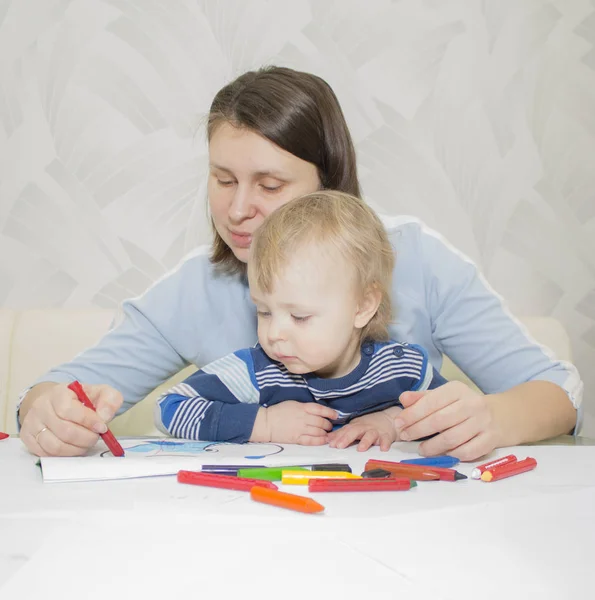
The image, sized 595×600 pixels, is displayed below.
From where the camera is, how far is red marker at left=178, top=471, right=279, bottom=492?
0.70m

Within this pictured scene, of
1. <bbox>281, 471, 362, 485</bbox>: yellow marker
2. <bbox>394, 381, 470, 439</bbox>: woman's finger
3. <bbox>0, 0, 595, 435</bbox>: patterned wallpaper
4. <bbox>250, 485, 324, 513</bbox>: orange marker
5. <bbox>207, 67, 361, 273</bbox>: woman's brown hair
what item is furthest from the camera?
<bbox>0, 0, 595, 435</bbox>: patterned wallpaper

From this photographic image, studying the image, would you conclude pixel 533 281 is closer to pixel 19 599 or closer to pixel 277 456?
pixel 277 456

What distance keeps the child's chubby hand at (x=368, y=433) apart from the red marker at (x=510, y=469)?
0.63 feet

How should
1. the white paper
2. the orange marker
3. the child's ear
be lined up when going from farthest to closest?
the child's ear, the orange marker, the white paper

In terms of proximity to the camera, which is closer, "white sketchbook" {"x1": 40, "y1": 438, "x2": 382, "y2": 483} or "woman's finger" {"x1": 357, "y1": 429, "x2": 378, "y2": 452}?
"white sketchbook" {"x1": 40, "y1": 438, "x2": 382, "y2": 483}

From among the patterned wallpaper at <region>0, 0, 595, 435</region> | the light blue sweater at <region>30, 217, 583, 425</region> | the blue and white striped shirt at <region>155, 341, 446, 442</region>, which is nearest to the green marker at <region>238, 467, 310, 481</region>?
the blue and white striped shirt at <region>155, 341, 446, 442</region>

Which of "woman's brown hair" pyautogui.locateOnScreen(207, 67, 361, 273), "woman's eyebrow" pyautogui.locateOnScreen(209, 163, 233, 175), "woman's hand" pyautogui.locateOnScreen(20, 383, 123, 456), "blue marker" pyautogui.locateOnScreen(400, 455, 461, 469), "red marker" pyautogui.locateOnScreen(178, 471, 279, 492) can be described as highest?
"woman's brown hair" pyautogui.locateOnScreen(207, 67, 361, 273)

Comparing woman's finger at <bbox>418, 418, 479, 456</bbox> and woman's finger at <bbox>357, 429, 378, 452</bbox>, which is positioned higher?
woman's finger at <bbox>418, 418, 479, 456</bbox>

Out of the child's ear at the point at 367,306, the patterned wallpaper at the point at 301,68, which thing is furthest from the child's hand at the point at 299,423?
the patterned wallpaper at the point at 301,68

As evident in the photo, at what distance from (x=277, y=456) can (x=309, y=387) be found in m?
0.23

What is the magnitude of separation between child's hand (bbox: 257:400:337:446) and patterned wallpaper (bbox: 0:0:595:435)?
951 mm

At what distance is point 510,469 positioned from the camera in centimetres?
78

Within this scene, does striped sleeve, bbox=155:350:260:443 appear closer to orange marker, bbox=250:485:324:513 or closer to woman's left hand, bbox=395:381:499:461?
woman's left hand, bbox=395:381:499:461

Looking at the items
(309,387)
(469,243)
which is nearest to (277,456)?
(309,387)
